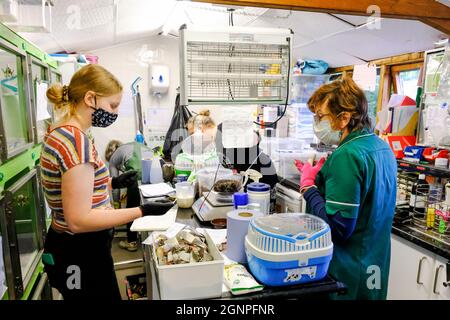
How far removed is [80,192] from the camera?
3.97 ft

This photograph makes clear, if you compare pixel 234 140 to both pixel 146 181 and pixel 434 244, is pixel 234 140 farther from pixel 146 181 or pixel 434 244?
pixel 434 244

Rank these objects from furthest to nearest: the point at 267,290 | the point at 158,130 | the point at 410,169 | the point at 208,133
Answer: the point at 158,130 < the point at 208,133 < the point at 410,169 < the point at 267,290

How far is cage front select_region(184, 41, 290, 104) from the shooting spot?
1753mm

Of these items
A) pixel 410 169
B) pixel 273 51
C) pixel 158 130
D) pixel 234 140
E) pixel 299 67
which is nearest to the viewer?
pixel 273 51

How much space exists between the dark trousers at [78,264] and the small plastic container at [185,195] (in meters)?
0.73

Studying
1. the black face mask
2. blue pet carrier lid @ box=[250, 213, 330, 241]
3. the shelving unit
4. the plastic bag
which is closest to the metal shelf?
blue pet carrier lid @ box=[250, 213, 330, 241]

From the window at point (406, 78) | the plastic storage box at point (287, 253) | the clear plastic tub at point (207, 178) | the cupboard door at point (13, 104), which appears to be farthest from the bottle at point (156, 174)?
the window at point (406, 78)

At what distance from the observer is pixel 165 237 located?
1367 millimetres

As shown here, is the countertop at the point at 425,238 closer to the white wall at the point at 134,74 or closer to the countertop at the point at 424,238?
the countertop at the point at 424,238

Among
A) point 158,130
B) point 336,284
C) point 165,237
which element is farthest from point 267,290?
point 158,130

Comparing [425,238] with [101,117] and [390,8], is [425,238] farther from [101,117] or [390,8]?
[101,117]

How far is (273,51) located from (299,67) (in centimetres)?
223

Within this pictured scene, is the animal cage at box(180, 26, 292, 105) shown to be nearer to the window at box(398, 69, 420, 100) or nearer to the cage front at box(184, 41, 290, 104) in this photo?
the cage front at box(184, 41, 290, 104)

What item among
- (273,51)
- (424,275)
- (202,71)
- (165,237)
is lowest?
(424,275)
